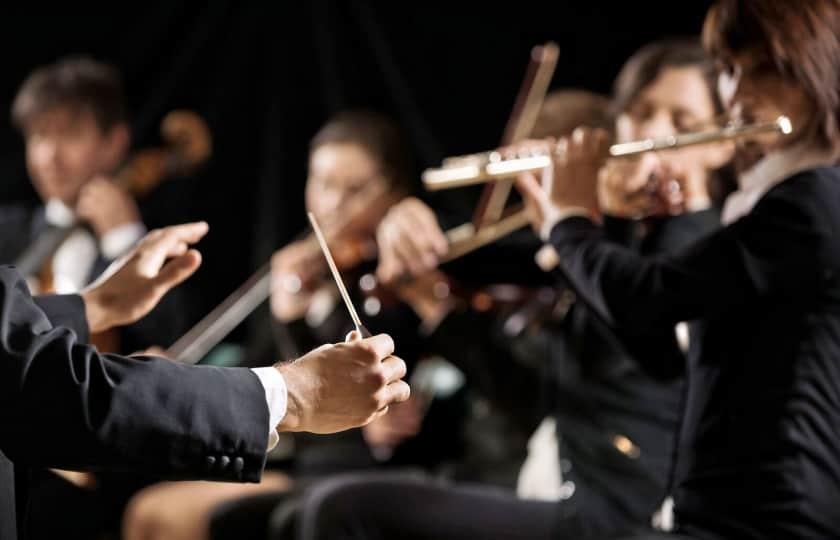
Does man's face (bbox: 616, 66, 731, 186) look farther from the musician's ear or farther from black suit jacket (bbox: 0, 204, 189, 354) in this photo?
black suit jacket (bbox: 0, 204, 189, 354)

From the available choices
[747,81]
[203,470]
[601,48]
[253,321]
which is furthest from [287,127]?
[203,470]

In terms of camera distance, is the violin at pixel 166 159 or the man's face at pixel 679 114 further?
the violin at pixel 166 159

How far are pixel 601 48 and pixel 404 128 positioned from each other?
57cm

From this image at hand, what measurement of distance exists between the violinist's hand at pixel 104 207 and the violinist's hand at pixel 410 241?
862 millimetres

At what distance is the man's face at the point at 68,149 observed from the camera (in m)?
3.02

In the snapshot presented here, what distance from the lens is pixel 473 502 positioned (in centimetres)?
191

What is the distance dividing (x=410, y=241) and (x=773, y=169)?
1.09 metres

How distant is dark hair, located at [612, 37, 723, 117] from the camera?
→ 210 cm

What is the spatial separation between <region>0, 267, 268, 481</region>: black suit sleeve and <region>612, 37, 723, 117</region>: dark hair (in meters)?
1.29

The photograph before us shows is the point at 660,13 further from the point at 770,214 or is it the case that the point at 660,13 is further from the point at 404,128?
the point at 770,214

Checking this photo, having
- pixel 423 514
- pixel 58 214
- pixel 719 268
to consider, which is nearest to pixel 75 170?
pixel 58 214

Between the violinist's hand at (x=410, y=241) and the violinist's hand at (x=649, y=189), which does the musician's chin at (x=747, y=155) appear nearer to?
the violinist's hand at (x=649, y=189)

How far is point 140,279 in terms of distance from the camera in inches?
57.1

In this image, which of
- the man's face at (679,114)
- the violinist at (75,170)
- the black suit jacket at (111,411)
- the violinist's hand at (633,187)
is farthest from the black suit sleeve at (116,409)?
the violinist at (75,170)
